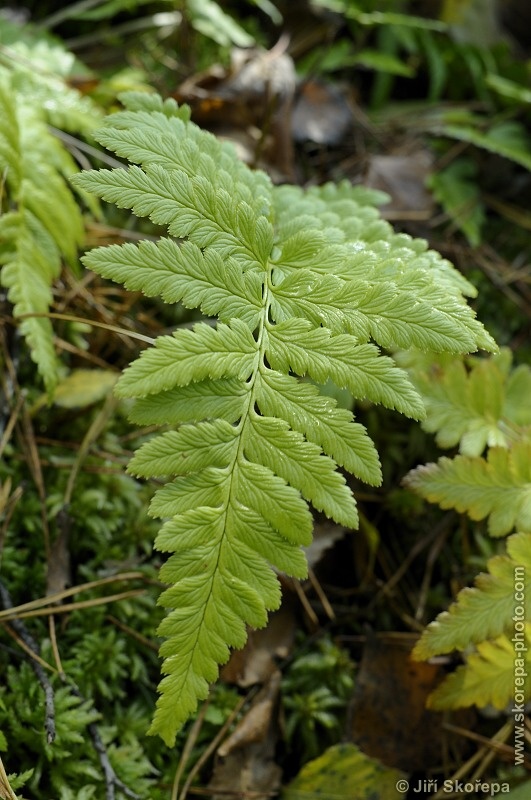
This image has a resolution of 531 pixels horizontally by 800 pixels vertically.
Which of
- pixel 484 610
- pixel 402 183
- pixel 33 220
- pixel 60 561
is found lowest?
pixel 60 561

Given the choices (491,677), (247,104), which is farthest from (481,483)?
(247,104)

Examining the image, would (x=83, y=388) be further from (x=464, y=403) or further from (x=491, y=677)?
(x=491, y=677)

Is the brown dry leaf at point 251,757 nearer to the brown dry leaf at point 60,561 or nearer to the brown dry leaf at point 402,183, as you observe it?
the brown dry leaf at point 60,561

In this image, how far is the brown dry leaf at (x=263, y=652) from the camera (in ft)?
7.15

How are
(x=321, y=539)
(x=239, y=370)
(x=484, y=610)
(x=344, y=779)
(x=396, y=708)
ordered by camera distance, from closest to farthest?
(x=239, y=370)
(x=484, y=610)
(x=344, y=779)
(x=396, y=708)
(x=321, y=539)

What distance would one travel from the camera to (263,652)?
2.29m

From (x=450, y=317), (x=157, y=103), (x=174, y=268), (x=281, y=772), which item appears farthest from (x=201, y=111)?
(x=281, y=772)

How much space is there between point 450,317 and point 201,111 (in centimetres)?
216

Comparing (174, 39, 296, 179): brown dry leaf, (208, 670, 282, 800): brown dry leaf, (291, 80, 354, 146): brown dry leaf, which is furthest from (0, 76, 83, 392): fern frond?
(291, 80, 354, 146): brown dry leaf

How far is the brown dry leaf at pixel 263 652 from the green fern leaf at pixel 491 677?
60 cm

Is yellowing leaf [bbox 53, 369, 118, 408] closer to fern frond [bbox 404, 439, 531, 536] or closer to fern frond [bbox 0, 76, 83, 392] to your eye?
fern frond [bbox 0, 76, 83, 392]

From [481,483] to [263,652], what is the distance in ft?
3.10

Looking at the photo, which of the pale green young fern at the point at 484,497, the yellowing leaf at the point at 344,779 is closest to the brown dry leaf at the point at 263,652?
the yellowing leaf at the point at 344,779

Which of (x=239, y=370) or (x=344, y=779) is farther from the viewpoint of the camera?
(x=344, y=779)
